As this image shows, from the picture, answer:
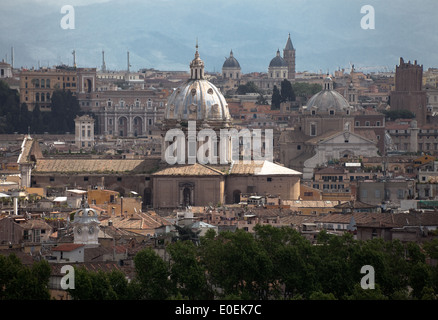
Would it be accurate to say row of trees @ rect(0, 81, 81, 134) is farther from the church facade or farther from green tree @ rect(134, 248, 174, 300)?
green tree @ rect(134, 248, 174, 300)

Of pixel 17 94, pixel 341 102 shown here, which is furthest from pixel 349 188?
pixel 17 94

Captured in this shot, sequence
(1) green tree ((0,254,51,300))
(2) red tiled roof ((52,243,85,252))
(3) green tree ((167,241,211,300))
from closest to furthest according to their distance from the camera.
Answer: (1) green tree ((0,254,51,300)), (3) green tree ((167,241,211,300)), (2) red tiled roof ((52,243,85,252))

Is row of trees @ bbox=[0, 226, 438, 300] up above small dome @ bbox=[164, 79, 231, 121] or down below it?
below

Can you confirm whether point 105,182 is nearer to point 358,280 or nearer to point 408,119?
point 358,280

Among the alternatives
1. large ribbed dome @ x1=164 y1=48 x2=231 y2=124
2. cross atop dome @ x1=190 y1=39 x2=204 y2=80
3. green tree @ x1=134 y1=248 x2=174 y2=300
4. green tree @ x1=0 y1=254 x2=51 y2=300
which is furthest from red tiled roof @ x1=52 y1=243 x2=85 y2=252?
cross atop dome @ x1=190 y1=39 x2=204 y2=80

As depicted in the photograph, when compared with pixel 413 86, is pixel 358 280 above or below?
below

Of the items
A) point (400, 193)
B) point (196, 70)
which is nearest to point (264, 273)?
point (400, 193)
